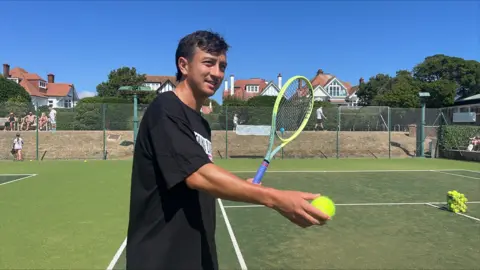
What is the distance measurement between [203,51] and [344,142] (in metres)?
21.9

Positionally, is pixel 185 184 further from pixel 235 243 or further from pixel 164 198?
pixel 235 243

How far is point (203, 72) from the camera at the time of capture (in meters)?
1.67

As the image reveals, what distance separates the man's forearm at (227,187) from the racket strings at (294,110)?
2.13 meters

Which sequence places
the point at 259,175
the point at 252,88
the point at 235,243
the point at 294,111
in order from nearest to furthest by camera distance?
the point at 259,175
the point at 294,111
the point at 235,243
the point at 252,88

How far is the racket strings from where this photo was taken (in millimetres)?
3540

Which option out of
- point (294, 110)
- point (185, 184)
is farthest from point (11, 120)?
point (185, 184)

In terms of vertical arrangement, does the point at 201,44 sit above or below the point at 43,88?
below

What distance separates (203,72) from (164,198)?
0.56m

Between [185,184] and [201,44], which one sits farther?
[201,44]

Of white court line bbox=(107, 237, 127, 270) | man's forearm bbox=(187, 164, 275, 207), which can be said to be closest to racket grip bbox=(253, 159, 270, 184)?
man's forearm bbox=(187, 164, 275, 207)

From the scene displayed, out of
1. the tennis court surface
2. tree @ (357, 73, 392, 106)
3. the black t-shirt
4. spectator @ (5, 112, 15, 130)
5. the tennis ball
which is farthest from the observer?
tree @ (357, 73, 392, 106)

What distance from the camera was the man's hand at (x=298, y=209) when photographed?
130cm

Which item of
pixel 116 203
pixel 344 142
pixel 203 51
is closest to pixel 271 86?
pixel 344 142

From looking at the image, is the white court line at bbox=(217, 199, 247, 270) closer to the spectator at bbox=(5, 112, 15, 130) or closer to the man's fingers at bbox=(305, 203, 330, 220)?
A: the man's fingers at bbox=(305, 203, 330, 220)
